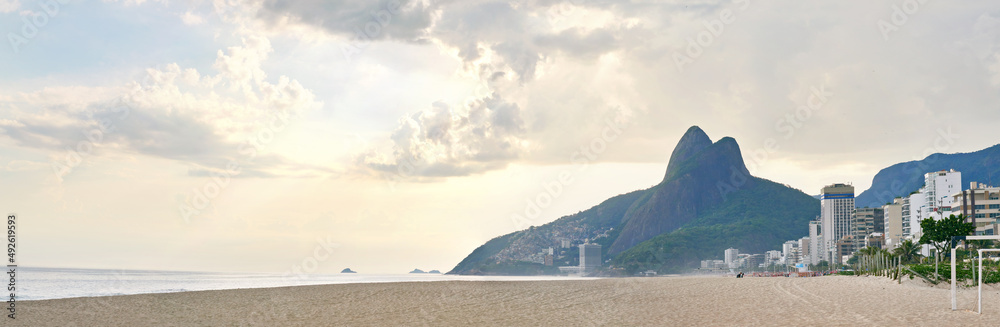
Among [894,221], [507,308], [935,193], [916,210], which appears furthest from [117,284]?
[894,221]

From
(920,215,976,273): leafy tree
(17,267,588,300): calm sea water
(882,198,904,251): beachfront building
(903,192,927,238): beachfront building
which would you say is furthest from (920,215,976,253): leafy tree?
(882,198,904,251): beachfront building

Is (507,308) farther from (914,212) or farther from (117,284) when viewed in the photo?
(914,212)

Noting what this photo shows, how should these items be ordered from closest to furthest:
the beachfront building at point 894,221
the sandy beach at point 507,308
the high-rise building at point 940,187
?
the sandy beach at point 507,308
the high-rise building at point 940,187
the beachfront building at point 894,221

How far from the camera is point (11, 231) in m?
19.4

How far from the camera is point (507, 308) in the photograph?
23797mm

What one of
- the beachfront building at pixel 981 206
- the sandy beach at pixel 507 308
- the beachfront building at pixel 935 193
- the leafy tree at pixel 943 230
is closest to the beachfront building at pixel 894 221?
the beachfront building at pixel 935 193

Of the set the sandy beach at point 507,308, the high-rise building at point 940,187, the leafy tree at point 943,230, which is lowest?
the sandy beach at point 507,308

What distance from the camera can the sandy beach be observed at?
19.6 m

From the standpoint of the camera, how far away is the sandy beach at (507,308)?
64.3ft

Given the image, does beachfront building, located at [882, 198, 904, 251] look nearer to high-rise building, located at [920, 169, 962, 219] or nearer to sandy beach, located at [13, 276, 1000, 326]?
high-rise building, located at [920, 169, 962, 219]

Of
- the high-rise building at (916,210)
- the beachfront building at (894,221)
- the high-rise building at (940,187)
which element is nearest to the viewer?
the high-rise building at (940,187)

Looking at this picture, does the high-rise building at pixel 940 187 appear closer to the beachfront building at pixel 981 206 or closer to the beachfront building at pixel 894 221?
the beachfront building at pixel 981 206

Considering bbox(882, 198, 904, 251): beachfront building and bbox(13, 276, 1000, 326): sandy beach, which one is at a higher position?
bbox(882, 198, 904, 251): beachfront building

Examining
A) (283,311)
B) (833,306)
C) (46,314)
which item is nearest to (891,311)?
(833,306)
